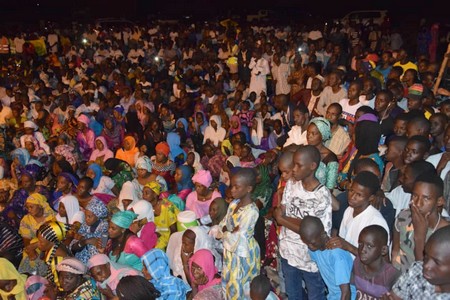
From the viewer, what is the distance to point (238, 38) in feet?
52.3

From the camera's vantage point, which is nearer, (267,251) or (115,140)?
(267,251)

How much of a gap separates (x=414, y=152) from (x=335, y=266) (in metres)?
1.31

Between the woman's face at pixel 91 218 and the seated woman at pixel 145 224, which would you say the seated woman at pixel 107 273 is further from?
the woman's face at pixel 91 218

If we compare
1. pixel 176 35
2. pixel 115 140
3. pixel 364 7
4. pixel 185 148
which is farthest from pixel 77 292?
pixel 364 7

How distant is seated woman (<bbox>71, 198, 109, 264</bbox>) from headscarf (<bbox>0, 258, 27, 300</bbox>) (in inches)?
24.7

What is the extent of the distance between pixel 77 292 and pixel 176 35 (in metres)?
14.1

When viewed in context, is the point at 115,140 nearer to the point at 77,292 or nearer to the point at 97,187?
the point at 97,187

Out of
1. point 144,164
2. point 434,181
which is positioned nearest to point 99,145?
point 144,164

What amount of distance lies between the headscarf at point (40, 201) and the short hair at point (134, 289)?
2.14m

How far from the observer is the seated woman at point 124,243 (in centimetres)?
461

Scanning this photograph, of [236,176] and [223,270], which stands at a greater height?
[236,176]

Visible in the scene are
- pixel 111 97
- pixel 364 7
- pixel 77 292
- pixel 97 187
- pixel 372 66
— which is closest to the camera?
pixel 77 292

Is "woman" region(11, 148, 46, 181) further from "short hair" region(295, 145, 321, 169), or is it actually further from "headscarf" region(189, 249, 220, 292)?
"short hair" region(295, 145, 321, 169)

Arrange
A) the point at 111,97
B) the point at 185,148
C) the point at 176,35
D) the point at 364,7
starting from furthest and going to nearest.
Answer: the point at 364,7 → the point at 176,35 → the point at 111,97 → the point at 185,148
